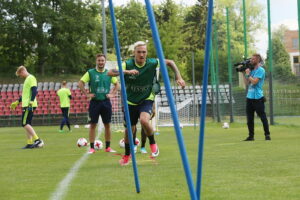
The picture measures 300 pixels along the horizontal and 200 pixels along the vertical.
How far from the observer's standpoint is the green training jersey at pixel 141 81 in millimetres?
9133

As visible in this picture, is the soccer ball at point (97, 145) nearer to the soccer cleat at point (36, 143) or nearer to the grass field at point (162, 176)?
the grass field at point (162, 176)

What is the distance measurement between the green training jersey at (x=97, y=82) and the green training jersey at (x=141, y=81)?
3.41 meters

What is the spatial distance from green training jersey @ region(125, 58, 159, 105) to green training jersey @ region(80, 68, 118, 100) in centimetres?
341

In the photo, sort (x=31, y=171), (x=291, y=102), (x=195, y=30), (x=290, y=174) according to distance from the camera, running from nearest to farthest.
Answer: (x=290, y=174) → (x=31, y=171) → (x=291, y=102) → (x=195, y=30)

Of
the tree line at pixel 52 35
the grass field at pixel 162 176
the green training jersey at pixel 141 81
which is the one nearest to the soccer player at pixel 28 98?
the grass field at pixel 162 176

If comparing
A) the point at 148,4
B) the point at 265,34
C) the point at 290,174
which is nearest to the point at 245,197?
the point at 290,174

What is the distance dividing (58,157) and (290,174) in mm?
5532

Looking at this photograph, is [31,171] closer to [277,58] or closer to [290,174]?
[290,174]

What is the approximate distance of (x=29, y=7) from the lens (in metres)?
51.7

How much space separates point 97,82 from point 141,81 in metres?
3.61

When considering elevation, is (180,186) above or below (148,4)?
below

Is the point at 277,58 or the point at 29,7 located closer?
the point at 277,58

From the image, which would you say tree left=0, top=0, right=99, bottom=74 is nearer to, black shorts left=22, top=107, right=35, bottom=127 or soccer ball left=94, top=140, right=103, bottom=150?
black shorts left=22, top=107, right=35, bottom=127

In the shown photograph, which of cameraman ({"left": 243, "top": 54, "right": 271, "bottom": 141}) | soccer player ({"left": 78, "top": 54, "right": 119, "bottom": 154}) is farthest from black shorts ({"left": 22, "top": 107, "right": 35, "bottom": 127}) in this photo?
cameraman ({"left": 243, "top": 54, "right": 271, "bottom": 141})
